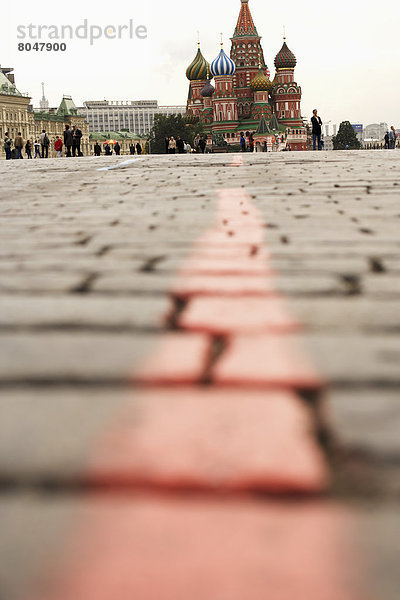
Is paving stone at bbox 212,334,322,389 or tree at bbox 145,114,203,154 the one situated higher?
tree at bbox 145,114,203,154

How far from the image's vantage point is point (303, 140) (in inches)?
3152

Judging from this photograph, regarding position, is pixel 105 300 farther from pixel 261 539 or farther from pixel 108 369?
pixel 261 539

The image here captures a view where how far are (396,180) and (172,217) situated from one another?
3.27 metres

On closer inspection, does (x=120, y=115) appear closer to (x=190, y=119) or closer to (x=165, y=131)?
(x=190, y=119)

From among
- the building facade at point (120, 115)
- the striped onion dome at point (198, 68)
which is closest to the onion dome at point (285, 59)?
the striped onion dome at point (198, 68)

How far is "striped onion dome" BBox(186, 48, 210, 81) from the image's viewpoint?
8006 centimetres

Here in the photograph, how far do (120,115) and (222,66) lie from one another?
111815mm

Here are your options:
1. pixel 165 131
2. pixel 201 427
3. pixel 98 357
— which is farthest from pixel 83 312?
pixel 165 131

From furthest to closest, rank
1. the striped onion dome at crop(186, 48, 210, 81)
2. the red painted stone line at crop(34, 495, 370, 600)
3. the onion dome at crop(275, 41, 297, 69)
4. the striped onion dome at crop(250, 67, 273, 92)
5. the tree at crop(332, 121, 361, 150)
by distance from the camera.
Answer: the tree at crop(332, 121, 361, 150)
the striped onion dome at crop(186, 48, 210, 81)
the onion dome at crop(275, 41, 297, 69)
the striped onion dome at crop(250, 67, 273, 92)
the red painted stone line at crop(34, 495, 370, 600)

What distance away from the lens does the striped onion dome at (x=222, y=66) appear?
7125 centimetres

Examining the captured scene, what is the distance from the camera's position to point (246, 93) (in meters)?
76.4

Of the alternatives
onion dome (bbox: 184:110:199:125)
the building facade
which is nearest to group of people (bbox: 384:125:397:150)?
onion dome (bbox: 184:110:199:125)

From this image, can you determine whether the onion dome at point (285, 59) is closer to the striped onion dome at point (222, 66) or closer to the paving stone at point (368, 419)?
the striped onion dome at point (222, 66)

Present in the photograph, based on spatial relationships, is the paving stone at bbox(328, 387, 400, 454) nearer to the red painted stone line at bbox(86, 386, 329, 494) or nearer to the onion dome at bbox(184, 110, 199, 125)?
the red painted stone line at bbox(86, 386, 329, 494)
